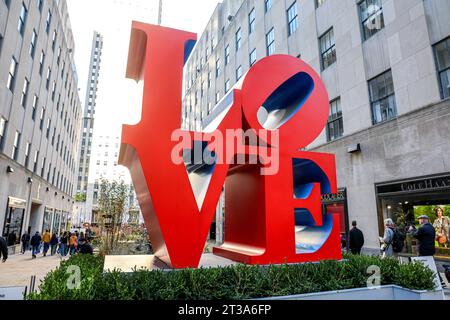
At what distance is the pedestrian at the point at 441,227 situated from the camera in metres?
10.8

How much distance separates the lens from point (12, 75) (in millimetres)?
19062

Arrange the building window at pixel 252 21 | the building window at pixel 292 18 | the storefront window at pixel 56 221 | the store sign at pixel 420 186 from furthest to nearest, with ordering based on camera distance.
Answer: the storefront window at pixel 56 221 → the building window at pixel 252 21 → the building window at pixel 292 18 → the store sign at pixel 420 186

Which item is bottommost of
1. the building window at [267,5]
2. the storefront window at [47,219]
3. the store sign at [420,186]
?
the storefront window at [47,219]

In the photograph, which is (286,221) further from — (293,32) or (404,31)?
(293,32)

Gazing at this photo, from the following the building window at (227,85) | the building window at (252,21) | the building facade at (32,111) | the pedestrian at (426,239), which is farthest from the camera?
the building window at (227,85)

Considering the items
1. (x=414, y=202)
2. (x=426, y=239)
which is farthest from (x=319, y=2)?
(x=426, y=239)

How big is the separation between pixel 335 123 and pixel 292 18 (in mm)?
8635

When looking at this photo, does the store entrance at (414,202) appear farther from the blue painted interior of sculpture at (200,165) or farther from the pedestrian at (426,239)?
the blue painted interior of sculpture at (200,165)

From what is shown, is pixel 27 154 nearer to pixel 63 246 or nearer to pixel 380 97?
pixel 63 246

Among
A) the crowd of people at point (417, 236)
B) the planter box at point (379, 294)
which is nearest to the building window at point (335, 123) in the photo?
the crowd of people at point (417, 236)

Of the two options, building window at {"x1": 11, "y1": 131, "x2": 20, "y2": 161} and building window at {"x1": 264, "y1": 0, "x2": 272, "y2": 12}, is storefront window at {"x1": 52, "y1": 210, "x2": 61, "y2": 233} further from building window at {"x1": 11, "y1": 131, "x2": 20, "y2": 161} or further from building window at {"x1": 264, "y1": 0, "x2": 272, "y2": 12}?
building window at {"x1": 264, "y1": 0, "x2": 272, "y2": 12}

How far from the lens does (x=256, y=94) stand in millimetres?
7172

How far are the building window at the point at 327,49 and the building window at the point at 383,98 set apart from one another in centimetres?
342
